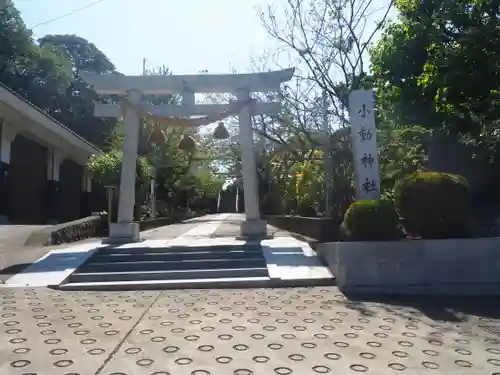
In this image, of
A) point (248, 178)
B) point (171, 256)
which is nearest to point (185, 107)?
point (248, 178)

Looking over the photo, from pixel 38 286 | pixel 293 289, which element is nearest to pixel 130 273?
pixel 38 286

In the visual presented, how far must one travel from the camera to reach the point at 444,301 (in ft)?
21.3

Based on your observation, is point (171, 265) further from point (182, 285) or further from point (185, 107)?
point (185, 107)

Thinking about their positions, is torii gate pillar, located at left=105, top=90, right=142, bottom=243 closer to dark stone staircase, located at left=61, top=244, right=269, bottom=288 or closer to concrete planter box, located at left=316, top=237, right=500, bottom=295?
dark stone staircase, located at left=61, top=244, right=269, bottom=288

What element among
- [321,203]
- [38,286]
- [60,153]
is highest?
[60,153]

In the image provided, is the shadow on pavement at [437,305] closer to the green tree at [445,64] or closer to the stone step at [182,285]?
the stone step at [182,285]

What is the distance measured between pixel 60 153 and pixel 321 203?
41.7 ft

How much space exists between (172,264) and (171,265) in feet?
0.16

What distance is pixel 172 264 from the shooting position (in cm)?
892

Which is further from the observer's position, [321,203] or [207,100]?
[207,100]

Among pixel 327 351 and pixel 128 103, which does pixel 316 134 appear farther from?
pixel 327 351

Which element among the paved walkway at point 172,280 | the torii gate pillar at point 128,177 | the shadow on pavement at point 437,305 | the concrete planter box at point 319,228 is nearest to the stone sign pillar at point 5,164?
the torii gate pillar at point 128,177

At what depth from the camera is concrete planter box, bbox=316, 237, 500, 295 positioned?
7066 mm

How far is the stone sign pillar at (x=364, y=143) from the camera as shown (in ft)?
29.5
